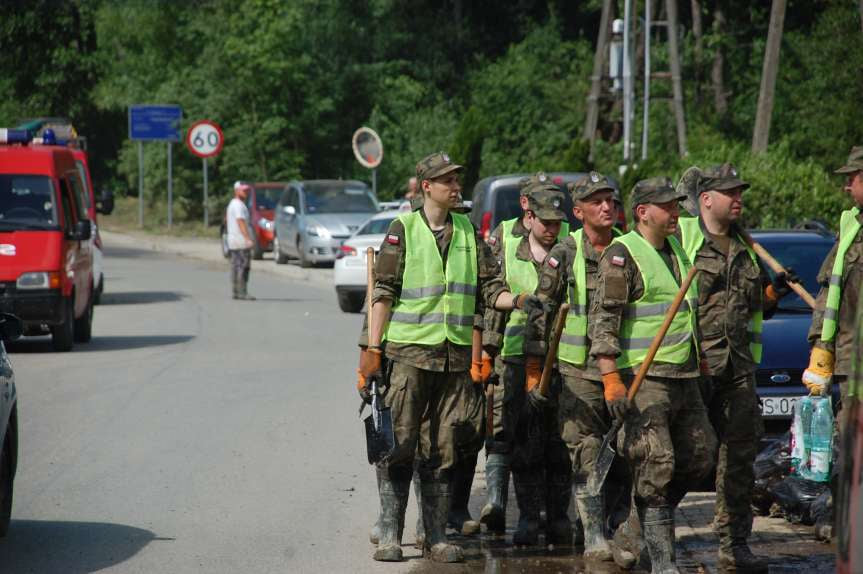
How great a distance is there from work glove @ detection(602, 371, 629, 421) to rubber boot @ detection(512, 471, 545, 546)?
1.22m

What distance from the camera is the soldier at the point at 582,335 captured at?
24.3 ft

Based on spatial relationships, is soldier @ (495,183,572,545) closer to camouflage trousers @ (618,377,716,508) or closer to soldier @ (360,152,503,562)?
soldier @ (360,152,503,562)

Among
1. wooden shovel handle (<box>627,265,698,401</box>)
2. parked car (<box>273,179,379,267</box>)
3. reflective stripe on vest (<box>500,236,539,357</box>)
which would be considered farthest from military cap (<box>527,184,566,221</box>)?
parked car (<box>273,179,379,267</box>)

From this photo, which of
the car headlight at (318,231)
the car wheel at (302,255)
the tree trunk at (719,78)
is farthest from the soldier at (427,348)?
the tree trunk at (719,78)

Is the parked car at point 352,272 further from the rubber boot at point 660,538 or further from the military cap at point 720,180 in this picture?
the rubber boot at point 660,538

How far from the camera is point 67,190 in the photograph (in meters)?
17.8

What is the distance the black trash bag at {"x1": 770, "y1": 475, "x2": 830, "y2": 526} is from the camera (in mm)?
8336

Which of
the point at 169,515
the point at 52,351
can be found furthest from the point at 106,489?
the point at 52,351

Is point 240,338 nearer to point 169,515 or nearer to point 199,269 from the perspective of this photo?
point 169,515

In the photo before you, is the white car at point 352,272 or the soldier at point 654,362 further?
the white car at point 352,272

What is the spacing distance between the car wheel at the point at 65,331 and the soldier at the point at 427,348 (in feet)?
31.2

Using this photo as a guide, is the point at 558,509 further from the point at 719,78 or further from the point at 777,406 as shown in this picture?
the point at 719,78

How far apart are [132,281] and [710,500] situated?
782 inches

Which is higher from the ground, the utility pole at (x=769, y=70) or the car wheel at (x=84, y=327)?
the utility pole at (x=769, y=70)
